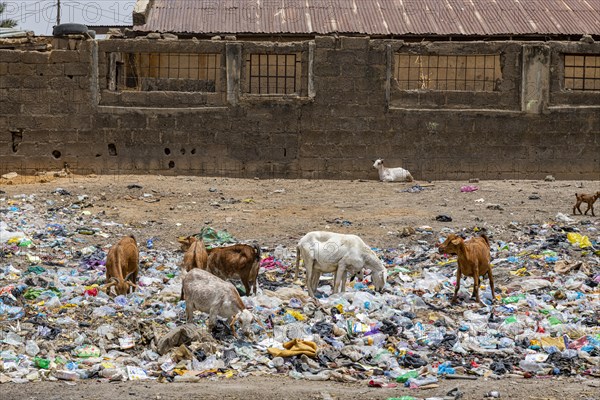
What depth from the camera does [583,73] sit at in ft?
71.6

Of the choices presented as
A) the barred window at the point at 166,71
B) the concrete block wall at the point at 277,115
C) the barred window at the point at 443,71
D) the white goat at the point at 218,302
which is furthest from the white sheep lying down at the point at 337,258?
the barred window at the point at 443,71

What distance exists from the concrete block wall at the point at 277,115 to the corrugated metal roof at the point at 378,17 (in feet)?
10.1

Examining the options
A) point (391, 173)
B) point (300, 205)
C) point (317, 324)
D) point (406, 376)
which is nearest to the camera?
point (406, 376)

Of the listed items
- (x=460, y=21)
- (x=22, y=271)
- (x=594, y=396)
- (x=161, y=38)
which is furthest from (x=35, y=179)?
(x=594, y=396)

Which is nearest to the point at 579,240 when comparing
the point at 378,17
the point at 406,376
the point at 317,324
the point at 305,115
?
the point at 317,324

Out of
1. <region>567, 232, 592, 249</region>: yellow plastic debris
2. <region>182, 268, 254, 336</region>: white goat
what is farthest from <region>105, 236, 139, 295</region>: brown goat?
<region>567, 232, 592, 249</region>: yellow plastic debris

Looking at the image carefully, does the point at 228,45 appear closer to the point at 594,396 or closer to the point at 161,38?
the point at 161,38

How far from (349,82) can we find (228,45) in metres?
2.59

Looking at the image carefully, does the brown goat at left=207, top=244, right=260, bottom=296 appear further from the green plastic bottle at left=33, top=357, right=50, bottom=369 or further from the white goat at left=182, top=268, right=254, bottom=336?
the green plastic bottle at left=33, top=357, right=50, bottom=369

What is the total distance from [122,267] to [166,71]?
11244 mm

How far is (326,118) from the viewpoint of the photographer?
2030cm

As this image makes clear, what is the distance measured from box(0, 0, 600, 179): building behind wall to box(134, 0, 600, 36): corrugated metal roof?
2982 mm

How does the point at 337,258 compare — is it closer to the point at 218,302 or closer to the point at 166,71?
the point at 218,302

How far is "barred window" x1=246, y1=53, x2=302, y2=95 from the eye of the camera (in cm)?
2122
